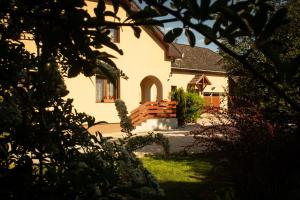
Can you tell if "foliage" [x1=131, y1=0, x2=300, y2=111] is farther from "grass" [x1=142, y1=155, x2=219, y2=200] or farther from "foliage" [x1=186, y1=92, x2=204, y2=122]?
"foliage" [x1=186, y1=92, x2=204, y2=122]

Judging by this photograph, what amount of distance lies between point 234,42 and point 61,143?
1.48 meters

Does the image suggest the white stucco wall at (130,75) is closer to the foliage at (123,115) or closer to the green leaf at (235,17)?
the foliage at (123,115)

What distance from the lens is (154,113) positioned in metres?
22.1

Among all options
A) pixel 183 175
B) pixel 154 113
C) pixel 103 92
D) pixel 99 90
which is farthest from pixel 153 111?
pixel 183 175

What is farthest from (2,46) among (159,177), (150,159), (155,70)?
(155,70)

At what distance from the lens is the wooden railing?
21344 millimetres

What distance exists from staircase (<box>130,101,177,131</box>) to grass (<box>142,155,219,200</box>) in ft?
31.8

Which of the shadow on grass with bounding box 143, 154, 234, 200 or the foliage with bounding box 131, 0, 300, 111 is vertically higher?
the foliage with bounding box 131, 0, 300, 111

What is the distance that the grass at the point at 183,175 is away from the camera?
259 inches

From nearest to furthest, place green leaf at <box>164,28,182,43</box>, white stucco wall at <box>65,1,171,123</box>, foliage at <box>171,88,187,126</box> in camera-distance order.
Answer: green leaf at <box>164,28,182,43</box> → white stucco wall at <box>65,1,171,123</box> → foliage at <box>171,88,187,126</box>

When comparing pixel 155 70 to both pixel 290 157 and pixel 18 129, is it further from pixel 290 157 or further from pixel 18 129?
pixel 18 129

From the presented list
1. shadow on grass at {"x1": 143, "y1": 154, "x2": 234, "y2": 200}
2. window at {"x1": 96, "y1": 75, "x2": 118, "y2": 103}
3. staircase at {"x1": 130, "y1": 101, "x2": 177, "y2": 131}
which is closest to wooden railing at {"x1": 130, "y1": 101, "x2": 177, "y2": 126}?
staircase at {"x1": 130, "y1": 101, "x2": 177, "y2": 131}

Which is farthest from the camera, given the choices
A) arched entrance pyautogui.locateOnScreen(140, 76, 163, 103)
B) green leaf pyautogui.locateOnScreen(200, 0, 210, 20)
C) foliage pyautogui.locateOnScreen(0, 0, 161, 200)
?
arched entrance pyautogui.locateOnScreen(140, 76, 163, 103)

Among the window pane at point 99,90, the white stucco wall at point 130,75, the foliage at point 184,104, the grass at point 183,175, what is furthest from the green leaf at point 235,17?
the foliage at point 184,104
